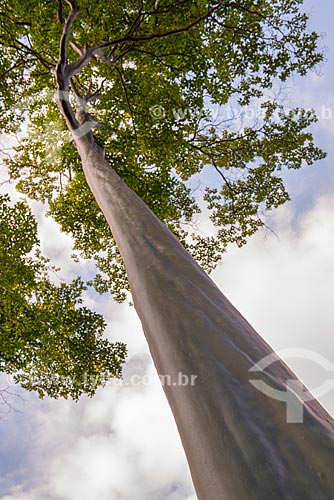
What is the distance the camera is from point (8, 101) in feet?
21.7

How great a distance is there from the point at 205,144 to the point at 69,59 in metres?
3.37

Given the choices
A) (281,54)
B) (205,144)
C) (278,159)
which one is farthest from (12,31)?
(278,159)

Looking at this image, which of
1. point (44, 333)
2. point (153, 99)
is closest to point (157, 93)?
point (153, 99)

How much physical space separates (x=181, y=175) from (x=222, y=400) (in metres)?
7.63

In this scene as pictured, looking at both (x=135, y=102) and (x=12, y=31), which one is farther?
Answer: (x=135, y=102)

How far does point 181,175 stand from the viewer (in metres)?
8.61

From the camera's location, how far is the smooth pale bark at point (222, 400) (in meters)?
1.14

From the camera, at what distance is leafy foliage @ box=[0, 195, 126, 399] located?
696 cm

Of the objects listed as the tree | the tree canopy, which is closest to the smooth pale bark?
the tree

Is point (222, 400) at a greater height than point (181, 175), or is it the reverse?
point (181, 175)

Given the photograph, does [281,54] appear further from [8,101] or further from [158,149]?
[8,101]

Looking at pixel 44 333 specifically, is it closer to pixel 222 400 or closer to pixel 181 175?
pixel 181 175

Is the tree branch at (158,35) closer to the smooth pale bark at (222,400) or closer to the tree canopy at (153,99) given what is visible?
the tree canopy at (153,99)

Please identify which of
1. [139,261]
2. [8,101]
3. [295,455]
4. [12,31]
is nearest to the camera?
[295,455]
